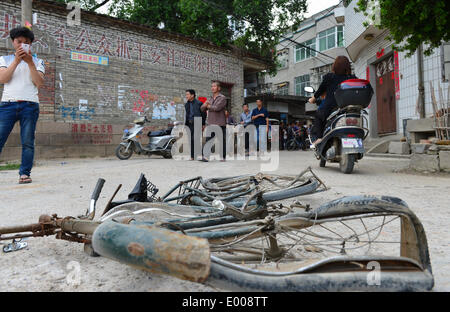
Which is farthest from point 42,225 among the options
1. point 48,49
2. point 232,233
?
point 48,49

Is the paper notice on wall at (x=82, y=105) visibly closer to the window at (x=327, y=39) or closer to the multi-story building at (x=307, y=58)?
the multi-story building at (x=307, y=58)

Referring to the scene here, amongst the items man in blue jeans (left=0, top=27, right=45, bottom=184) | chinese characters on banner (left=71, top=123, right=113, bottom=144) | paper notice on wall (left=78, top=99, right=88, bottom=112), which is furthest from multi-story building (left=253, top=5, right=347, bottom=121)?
man in blue jeans (left=0, top=27, right=45, bottom=184)

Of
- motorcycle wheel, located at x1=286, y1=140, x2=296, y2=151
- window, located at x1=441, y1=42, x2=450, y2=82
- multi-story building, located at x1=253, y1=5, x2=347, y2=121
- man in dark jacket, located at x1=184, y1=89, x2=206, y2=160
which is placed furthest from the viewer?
multi-story building, located at x1=253, y1=5, x2=347, y2=121

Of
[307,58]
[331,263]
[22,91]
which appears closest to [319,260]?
[331,263]

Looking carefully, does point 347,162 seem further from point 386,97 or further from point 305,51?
point 305,51

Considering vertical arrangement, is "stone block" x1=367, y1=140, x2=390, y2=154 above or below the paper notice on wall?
below

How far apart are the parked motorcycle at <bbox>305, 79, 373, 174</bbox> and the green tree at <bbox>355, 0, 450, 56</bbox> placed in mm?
855

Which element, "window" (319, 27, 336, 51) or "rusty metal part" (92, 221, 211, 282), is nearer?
"rusty metal part" (92, 221, 211, 282)

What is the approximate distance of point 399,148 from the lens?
769 cm

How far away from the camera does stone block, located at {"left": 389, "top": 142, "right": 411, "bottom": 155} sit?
24.6 feet

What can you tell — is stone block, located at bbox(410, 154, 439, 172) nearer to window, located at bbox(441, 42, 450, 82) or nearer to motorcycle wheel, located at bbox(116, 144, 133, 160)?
window, located at bbox(441, 42, 450, 82)

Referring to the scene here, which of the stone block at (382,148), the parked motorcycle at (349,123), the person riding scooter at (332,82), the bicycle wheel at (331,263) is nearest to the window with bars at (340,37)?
the stone block at (382,148)
